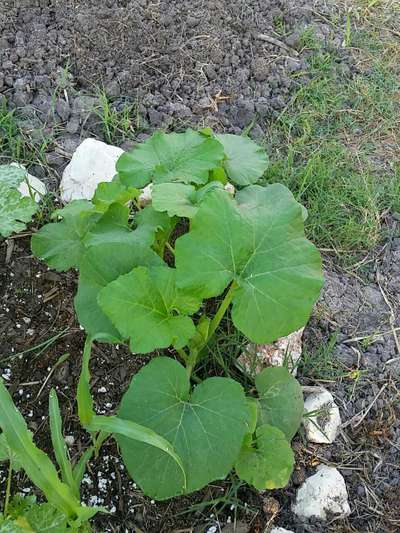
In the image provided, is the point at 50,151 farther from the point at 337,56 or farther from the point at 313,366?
the point at 337,56

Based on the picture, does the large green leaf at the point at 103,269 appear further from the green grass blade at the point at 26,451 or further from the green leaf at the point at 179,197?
the green grass blade at the point at 26,451

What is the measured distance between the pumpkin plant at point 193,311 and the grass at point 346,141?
26.1 inches

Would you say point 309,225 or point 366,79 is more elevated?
point 366,79

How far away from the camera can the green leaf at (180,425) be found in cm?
141

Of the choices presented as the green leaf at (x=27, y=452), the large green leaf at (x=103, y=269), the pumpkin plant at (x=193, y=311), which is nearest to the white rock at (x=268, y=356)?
the pumpkin plant at (x=193, y=311)

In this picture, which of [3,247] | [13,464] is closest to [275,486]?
[13,464]

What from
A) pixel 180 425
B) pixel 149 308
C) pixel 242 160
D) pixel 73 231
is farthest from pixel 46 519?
pixel 242 160

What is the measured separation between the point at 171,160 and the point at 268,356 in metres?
0.57

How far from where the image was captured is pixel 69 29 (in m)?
2.46

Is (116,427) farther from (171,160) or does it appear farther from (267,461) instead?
(171,160)

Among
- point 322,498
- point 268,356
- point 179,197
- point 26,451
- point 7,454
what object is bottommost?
point 322,498

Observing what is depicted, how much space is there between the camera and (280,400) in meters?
1.65

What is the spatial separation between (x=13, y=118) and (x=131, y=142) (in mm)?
394

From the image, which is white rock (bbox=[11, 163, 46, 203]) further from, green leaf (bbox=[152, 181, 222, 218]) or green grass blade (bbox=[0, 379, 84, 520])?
green grass blade (bbox=[0, 379, 84, 520])
